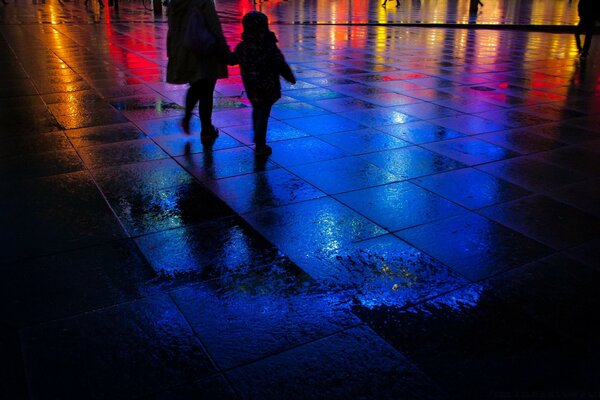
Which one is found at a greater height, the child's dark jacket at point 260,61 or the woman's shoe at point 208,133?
the child's dark jacket at point 260,61

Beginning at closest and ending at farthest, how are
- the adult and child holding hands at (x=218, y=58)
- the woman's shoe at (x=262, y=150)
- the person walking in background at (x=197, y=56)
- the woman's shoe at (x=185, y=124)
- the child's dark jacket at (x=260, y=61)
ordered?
1. the child's dark jacket at (x=260, y=61)
2. the adult and child holding hands at (x=218, y=58)
3. the person walking in background at (x=197, y=56)
4. the woman's shoe at (x=262, y=150)
5. the woman's shoe at (x=185, y=124)

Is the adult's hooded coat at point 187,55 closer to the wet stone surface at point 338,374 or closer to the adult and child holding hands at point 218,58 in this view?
the adult and child holding hands at point 218,58

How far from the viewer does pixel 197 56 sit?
6.18m

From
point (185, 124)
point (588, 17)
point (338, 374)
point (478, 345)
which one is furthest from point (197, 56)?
point (588, 17)

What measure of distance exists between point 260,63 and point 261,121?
0.68m

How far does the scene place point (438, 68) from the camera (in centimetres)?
1227

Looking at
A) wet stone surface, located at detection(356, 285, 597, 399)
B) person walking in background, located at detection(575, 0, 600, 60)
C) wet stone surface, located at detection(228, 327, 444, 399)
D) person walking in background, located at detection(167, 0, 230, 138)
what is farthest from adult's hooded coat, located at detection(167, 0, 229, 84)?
person walking in background, located at detection(575, 0, 600, 60)

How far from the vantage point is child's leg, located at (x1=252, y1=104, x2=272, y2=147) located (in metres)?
6.08

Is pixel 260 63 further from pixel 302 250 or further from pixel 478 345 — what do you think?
pixel 478 345

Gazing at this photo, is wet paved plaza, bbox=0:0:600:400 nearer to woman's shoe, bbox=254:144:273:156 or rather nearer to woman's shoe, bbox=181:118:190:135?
woman's shoe, bbox=181:118:190:135

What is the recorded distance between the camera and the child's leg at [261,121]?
6.08m

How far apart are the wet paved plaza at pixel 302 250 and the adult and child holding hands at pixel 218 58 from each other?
621 mm

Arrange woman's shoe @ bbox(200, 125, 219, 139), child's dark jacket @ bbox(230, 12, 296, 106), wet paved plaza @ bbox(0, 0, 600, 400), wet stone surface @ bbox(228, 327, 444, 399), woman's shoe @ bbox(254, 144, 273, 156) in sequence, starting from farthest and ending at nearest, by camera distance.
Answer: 1. woman's shoe @ bbox(200, 125, 219, 139)
2. woman's shoe @ bbox(254, 144, 273, 156)
3. child's dark jacket @ bbox(230, 12, 296, 106)
4. wet paved plaza @ bbox(0, 0, 600, 400)
5. wet stone surface @ bbox(228, 327, 444, 399)

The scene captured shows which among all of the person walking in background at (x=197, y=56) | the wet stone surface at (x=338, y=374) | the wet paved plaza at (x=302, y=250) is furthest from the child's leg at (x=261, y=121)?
the wet stone surface at (x=338, y=374)
